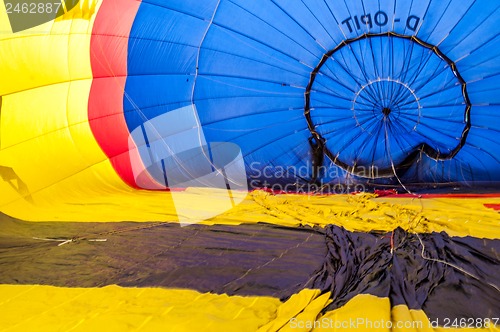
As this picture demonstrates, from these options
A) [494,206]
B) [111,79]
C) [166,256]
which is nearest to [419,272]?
[166,256]

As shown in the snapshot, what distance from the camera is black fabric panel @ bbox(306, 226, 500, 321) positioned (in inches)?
57.2

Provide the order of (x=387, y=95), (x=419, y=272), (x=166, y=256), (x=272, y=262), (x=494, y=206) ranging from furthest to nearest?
1. (x=387, y=95)
2. (x=494, y=206)
3. (x=166, y=256)
4. (x=272, y=262)
5. (x=419, y=272)

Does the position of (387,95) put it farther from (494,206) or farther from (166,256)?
(166,256)

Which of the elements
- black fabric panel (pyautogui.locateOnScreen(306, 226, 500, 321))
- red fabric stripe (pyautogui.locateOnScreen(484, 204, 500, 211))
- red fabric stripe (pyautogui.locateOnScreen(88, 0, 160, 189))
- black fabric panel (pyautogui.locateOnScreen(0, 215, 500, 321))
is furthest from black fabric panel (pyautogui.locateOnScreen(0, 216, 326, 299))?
red fabric stripe (pyautogui.locateOnScreen(484, 204, 500, 211))

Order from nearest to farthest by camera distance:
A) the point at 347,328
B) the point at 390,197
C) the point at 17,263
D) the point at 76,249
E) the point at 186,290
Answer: the point at 347,328 < the point at 186,290 < the point at 17,263 < the point at 76,249 < the point at 390,197

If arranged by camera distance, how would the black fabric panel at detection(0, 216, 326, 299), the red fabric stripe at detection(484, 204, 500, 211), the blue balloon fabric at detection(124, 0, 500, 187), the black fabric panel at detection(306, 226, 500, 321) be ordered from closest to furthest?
the black fabric panel at detection(306, 226, 500, 321)
the black fabric panel at detection(0, 216, 326, 299)
the red fabric stripe at detection(484, 204, 500, 211)
the blue balloon fabric at detection(124, 0, 500, 187)

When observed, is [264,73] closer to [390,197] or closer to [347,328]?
[390,197]

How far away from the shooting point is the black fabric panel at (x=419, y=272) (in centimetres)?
145

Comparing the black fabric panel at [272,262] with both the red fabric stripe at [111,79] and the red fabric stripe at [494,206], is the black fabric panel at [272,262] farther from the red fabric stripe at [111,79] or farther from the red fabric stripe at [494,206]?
the red fabric stripe at [111,79]

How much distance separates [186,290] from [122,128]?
202 centimetres

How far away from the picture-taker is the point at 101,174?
3348 mm

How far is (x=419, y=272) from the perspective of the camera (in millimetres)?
1691

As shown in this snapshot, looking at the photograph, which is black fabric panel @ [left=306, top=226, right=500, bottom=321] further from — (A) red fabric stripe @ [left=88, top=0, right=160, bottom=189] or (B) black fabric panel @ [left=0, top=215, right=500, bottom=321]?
(A) red fabric stripe @ [left=88, top=0, right=160, bottom=189]

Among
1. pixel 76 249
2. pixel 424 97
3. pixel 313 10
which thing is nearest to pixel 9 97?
pixel 76 249
